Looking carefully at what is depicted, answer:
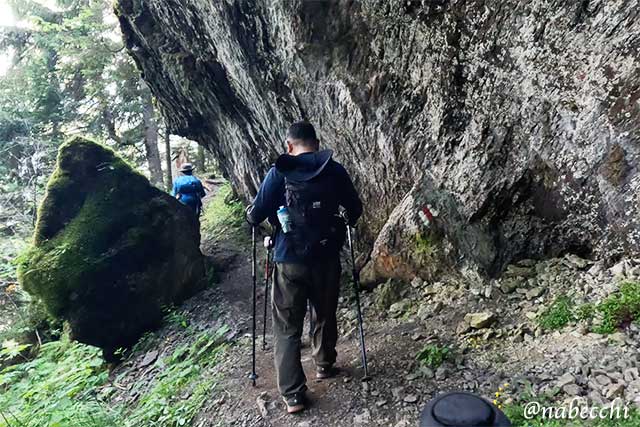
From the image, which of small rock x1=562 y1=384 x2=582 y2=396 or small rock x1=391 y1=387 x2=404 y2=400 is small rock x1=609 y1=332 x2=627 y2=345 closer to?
small rock x1=562 y1=384 x2=582 y2=396

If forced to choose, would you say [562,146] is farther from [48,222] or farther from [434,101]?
[48,222]

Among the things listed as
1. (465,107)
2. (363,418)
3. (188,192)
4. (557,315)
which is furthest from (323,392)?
(188,192)

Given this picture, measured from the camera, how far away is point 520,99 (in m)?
5.27

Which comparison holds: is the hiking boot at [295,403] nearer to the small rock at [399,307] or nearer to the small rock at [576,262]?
the small rock at [399,307]

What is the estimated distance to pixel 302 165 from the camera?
4.47m

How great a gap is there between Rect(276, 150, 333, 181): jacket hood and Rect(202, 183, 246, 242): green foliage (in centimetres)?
931

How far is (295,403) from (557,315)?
2805mm

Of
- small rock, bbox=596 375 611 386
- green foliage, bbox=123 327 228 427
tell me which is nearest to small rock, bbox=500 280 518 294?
small rock, bbox=596 375 611 386

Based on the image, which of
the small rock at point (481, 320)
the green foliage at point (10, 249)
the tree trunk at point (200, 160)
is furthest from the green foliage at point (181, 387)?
the tree trunk at point (200, 160)

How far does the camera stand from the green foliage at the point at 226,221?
46.5 feet

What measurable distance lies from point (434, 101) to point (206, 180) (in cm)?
2042

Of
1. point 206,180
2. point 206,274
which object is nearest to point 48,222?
point 206,274

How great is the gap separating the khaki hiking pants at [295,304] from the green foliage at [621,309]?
2572 mm

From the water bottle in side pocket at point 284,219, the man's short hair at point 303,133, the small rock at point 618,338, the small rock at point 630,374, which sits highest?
the man's short hair at point 303,133
